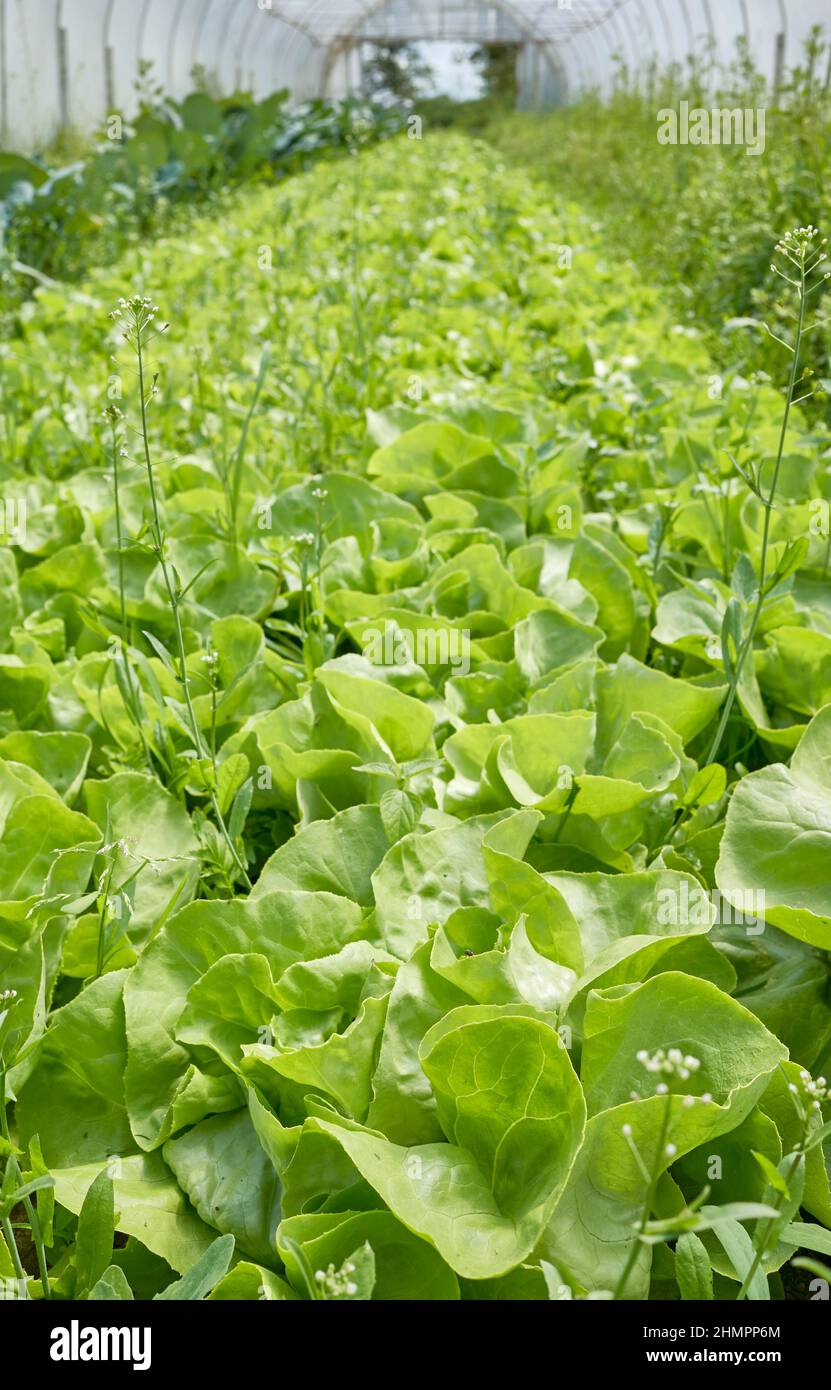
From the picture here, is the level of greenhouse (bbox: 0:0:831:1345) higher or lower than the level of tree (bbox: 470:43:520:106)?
lower

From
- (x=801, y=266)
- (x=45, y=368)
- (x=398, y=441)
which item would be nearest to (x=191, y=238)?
(x=45, y=368)

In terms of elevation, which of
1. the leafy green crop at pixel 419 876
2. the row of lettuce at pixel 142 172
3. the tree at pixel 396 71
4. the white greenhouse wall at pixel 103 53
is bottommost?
the leafy green crop at pixel 419 876

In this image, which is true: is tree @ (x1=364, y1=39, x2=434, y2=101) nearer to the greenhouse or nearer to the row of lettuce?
the row of lettuce

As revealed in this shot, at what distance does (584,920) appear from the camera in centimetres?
126

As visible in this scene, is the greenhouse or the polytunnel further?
the polytunnel

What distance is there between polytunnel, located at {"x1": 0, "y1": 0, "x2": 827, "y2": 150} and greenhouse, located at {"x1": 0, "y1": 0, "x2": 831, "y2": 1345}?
382 centimetres

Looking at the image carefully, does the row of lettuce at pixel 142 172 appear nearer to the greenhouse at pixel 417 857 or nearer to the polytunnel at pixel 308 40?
the polytunnel at pixel 308 40

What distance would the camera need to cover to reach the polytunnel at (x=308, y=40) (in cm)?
1059

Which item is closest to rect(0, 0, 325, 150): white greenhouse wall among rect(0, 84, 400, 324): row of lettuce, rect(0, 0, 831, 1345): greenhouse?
rect(0, 84, 400, 324): row of lettuce

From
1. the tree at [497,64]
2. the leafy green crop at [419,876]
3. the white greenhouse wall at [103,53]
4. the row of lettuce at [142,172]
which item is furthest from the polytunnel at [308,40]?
the leafy green crop at [419,876]

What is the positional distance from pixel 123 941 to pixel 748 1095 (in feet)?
2.22

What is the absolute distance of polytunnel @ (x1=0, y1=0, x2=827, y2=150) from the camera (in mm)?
10594

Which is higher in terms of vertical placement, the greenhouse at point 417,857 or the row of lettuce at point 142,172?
the row of lettuce at point 142,172
